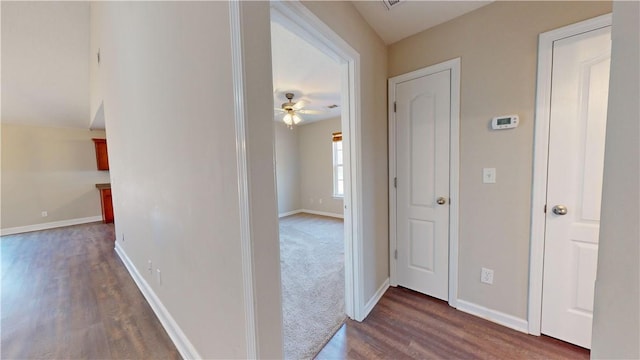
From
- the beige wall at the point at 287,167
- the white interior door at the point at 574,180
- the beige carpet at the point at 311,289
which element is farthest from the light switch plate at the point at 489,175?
the beige wall at the point at 287,167

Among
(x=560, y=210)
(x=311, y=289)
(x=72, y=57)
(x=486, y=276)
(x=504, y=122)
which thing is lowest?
(x=311, y=289)

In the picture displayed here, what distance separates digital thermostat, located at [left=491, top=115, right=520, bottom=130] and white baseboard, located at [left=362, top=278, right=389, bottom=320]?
1.61m

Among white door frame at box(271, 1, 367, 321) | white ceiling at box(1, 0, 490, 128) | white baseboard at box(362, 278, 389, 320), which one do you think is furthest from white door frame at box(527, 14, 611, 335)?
white door frame at box(271, 1, 367, 321)

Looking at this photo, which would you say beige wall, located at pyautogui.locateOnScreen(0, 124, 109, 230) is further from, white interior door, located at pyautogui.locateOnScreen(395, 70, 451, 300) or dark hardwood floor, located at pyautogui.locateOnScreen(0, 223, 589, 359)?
white interior door, located at pyautogui.locateOnScreen(395, 70, 451, 300)

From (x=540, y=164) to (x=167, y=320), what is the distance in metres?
2.85

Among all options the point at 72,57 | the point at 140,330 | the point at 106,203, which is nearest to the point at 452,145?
the point at 140,330

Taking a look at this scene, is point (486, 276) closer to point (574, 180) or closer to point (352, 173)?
point (574, 180)

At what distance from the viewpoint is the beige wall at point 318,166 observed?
561cm

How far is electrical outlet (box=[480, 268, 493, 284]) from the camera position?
5.90 feet

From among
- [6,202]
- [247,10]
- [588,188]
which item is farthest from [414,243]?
[6,202]

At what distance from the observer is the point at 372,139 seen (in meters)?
1.98

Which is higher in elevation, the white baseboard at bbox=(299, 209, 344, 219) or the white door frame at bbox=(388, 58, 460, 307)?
the white door frame at bbox=(388, 58, 460, 307)

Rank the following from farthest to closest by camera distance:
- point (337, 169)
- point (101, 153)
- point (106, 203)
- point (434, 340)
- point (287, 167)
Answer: point (287, 167) → point (337, 169) → point (101, 153) → point (106, 203) → point (434, 340)

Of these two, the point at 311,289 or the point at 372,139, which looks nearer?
the point at 372,139
